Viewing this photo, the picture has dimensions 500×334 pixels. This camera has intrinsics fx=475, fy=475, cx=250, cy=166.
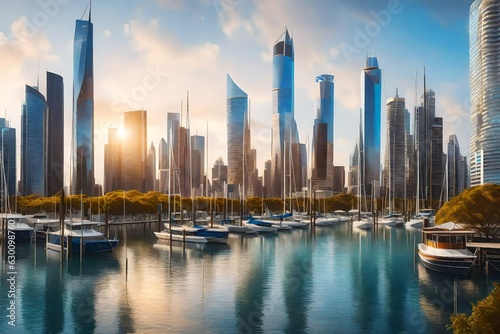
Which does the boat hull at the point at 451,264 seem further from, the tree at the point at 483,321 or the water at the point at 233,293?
the tree at the point at 483,321

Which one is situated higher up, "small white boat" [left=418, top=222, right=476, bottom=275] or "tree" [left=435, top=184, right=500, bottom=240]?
"tree" [left=435, top=184, right=500, bottom=240]

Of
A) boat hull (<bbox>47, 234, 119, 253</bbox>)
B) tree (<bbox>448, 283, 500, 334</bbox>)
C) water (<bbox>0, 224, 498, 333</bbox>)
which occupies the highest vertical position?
tree (<bbox>448, 283, 500, 334</bbox>)

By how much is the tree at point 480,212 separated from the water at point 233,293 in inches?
397

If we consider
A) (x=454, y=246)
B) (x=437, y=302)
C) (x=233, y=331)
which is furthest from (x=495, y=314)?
(x=454, y=246)

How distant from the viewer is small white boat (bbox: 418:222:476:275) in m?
55.5

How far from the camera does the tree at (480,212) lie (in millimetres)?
70812

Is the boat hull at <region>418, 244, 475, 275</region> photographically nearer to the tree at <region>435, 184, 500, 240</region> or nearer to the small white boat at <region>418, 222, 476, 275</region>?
the small white boat at <region>418, 222, 476, 275</region>

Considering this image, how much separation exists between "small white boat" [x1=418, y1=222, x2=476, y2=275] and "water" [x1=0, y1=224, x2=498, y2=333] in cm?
135

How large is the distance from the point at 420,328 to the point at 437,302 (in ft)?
29.7

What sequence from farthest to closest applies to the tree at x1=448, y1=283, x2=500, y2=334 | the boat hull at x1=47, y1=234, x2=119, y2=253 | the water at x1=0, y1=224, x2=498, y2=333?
the boat hull at x1=47, y1=234, x2=119, y2=253
the water at x1=0, y1=224, x2=498, y2=333
the tree at x1=448, y1=283, x2=500, y2=334

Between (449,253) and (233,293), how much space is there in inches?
1063

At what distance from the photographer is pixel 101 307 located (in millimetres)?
44656

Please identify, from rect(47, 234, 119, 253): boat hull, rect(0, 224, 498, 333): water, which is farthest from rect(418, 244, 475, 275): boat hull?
rect(47, 234, 119, 253): boat hull

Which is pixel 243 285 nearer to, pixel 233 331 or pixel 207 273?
pixel 207 273
